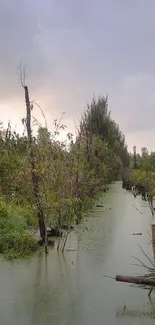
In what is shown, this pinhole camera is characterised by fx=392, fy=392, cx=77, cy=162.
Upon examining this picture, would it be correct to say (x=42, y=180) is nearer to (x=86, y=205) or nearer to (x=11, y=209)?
(x=11, y=209)

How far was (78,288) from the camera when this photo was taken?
367 centimetres

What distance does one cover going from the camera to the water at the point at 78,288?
118 inches

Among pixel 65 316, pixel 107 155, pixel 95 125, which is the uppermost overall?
pixel 95 125

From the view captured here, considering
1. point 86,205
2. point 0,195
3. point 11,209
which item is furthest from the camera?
point 86,205

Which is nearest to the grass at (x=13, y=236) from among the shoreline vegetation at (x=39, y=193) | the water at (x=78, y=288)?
the shoreline vegetation at (x=39, y=193)

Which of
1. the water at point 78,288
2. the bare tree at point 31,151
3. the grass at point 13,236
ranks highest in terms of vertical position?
the bare tree at point 31,151

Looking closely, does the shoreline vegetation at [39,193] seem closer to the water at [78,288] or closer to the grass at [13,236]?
the grass at [13,236]

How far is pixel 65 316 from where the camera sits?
9.88ft

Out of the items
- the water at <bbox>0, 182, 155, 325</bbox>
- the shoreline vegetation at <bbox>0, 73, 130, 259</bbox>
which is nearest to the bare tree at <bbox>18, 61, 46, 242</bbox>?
the shoreline vegetation at <bbox>0, 73, 130, 259</bbox>

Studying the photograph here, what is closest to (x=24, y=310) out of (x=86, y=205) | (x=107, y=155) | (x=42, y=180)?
(x=42, y=180)

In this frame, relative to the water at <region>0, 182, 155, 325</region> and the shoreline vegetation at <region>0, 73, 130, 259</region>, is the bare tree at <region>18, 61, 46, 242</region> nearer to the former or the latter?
the shoreline vegetation at <region>0, 73, 130, 259</region>

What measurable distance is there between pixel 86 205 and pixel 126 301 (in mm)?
5782

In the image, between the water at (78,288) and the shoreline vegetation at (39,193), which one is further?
the shoreline vegetation at (39,193)

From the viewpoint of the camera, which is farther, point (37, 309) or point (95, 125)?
point (95, 125)
